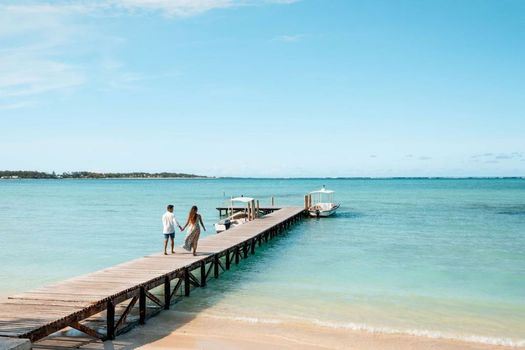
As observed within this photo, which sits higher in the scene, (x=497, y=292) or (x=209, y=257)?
(x=209, y=257)

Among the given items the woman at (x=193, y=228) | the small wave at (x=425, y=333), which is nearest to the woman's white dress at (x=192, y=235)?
the woman at (x=193, y=228)

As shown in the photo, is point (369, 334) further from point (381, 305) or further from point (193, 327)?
point (193, 327)

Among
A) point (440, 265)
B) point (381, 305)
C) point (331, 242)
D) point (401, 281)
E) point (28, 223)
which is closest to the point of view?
point (381, 305)

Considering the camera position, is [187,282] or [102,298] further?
[187,282]

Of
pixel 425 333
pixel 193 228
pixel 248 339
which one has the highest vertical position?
pixel 193 228

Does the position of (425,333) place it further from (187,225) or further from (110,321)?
(187,225)

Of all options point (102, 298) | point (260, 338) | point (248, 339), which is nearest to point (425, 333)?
point (260, 338)

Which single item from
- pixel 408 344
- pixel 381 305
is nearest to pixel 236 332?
pixel 408 344

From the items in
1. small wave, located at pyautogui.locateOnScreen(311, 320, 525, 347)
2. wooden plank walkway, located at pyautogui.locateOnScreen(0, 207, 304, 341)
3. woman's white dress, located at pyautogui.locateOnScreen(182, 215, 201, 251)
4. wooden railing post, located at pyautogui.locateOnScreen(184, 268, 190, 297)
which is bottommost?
small wave, located at pyautogui.locateOnScreen(311, 320, 525, 347)

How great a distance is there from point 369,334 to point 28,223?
117 feet

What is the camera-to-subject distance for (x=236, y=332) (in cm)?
1180

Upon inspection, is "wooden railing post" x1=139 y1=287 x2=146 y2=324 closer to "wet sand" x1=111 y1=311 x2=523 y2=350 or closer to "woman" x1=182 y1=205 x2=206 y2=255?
"wet sand" x1=111 y1=311 x2=523 y2=350

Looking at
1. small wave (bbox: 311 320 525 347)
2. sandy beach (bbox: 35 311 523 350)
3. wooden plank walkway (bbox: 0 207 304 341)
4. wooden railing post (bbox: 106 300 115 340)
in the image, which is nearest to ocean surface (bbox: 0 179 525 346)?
small wave (bbox: 311 320 525 347)

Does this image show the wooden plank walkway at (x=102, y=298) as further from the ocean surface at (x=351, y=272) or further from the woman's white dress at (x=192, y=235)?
the ocean surface at (x=351, y=272)
